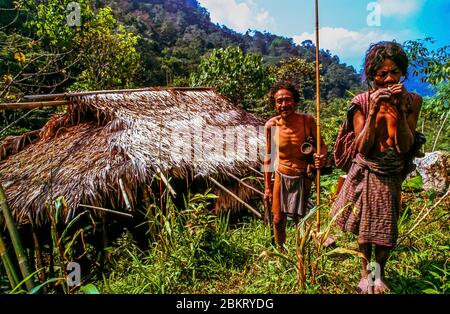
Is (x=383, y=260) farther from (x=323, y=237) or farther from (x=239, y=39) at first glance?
(x=239, y=39)

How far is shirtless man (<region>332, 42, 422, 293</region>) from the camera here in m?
1.94

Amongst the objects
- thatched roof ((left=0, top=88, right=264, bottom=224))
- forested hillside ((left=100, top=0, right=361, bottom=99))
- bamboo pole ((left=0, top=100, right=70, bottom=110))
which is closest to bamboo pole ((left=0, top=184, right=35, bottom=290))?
thatched roof ((left=0, top=88, right=264, bottom=224))

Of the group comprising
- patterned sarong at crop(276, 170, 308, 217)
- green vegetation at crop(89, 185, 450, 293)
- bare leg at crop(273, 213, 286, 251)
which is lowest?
green vegetation at crop(89, 185, 450, 293)

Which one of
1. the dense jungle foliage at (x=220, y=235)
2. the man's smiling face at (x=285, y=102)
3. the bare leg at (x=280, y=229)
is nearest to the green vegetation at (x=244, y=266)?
the dense jungle foliage at (x=220, y=235)

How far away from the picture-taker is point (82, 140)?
17.8ft

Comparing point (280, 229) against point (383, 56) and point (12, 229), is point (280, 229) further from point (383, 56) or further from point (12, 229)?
point (12, 229)

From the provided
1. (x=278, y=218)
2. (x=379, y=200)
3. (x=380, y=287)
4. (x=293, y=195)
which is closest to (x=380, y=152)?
(x=379, y=200)

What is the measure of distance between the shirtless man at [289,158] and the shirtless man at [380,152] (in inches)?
28.7

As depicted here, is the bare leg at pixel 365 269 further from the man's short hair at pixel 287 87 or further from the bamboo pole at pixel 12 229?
the bamboo pole at pixel 12 229

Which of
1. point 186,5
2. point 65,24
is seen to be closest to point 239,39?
point 186,5

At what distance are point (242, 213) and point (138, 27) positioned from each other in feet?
78.7

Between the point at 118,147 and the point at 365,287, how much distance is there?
12.2 ft

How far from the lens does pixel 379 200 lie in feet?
6.75

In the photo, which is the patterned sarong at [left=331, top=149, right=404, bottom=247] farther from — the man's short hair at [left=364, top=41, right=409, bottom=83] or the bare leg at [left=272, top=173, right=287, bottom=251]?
the bare leg at [left=272, top=173, right=287, bottom=251]
